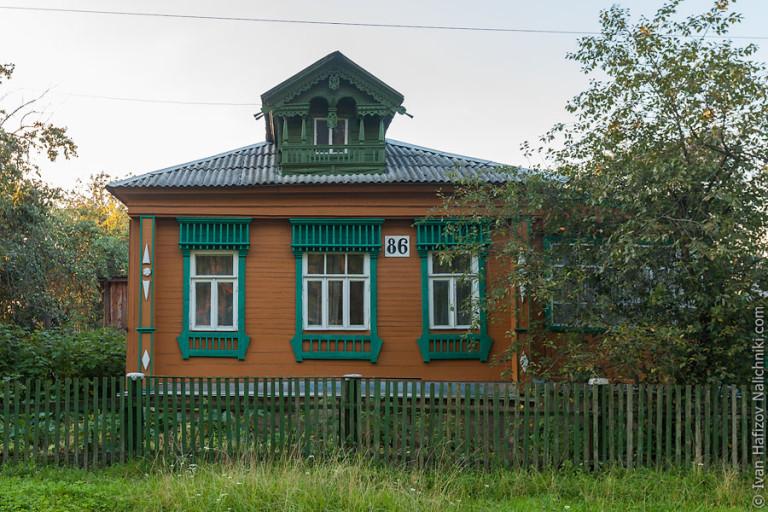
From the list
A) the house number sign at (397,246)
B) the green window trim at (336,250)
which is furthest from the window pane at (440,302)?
the green window trim at (336,250)

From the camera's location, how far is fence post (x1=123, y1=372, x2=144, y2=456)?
816 centimetres

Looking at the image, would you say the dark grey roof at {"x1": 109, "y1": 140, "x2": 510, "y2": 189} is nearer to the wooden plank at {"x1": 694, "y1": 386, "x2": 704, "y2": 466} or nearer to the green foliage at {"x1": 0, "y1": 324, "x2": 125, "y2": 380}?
the green foliage at {"x1": 0, "y1": 324, "x2": 125, "y2": 380}

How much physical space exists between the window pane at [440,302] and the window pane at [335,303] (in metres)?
1.77

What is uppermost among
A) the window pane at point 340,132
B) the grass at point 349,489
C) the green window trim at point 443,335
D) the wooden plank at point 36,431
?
the window pane at point 340,132

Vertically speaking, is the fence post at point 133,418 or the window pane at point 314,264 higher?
the window pane at point 314,264

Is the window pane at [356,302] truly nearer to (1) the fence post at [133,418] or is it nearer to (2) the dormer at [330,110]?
(2) the dormer at [330,110]

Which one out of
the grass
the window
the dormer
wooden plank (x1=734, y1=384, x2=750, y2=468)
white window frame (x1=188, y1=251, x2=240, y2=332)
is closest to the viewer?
the grass

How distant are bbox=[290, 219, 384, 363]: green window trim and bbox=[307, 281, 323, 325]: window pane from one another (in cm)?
16

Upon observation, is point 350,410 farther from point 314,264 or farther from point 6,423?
point 314,264

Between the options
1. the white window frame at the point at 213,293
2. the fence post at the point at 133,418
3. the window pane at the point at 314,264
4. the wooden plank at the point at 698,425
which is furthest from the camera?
the window pane at the point at 314,264

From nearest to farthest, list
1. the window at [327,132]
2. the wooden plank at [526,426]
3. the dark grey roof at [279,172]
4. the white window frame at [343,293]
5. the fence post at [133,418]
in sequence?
the wooden plank at [526,426]
the fence post at [133,418]
the dark grey roof at [279,172]
the white window frame at [343,293]
the window at [327,132]

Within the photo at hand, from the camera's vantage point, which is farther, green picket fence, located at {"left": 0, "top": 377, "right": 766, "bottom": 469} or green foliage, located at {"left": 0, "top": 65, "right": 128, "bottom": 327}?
green foliage, located at {"left": 0, "top": 65, "right": 128, "bottom": 327}

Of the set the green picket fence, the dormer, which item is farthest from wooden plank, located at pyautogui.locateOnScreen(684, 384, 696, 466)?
the dormer

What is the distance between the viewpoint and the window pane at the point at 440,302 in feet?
39.9
